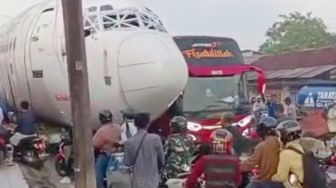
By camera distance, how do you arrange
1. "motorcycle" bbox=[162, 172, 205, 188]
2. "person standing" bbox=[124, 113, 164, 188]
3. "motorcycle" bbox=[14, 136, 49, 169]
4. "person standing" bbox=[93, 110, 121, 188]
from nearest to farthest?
"person standing" bbox=[124, 113, 164, 188] → "person standing" bbox=[93, 110, 121, 188] → "motorcycle" bbox=[162, 172, 205, 188] → "motorcycle" bbox=[14, 136, 49, 169]

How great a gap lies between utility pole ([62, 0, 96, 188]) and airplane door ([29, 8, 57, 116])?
238 inches

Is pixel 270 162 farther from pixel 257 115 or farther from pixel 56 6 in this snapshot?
pixel 257 115

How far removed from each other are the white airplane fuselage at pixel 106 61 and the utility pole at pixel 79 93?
14.4 ft

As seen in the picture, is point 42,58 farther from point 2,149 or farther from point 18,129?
point 2,149

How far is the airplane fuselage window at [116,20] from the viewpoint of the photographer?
1319 cm

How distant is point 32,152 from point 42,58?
188 cm

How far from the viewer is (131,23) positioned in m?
13.4

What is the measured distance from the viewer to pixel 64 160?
529 inches

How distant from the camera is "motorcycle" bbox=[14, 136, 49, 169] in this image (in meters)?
13.4

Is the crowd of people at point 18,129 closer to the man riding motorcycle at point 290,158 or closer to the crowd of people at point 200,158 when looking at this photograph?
the crowd of people at point 200,158

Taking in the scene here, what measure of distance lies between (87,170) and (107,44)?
5.20m

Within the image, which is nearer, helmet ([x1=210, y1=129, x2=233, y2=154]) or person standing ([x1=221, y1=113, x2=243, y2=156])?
helmet ([x1=210, y1=129, x2=233, y2=154])

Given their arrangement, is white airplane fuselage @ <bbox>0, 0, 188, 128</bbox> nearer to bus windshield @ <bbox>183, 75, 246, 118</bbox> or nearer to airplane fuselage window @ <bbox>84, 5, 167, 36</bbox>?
airplane fuselage window @ <bbox>84, 5, 167, 36</bbox>

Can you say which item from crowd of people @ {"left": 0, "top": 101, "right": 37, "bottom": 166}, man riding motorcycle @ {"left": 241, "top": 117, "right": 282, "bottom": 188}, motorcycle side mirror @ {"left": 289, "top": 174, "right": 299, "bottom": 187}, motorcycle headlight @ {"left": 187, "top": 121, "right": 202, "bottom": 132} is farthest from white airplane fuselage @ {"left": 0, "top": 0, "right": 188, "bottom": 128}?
motorcycle side mirror @ {"left": 289, "top": 174, "right": 299, "bottom": 187}
